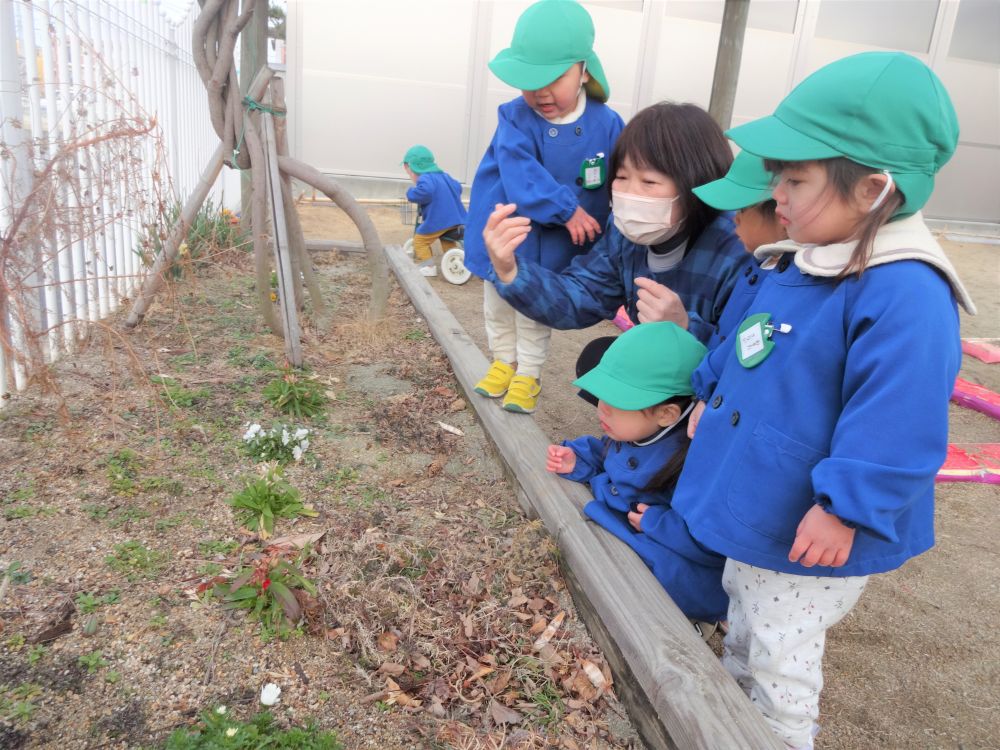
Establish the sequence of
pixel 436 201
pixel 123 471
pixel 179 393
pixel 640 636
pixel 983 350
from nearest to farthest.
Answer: pixel 640 636, pixel 123 471, pixel 179 393, pixel 983 350, pixel 436 201

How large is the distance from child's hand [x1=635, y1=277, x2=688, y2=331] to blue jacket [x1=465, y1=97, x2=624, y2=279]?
653 millimetres

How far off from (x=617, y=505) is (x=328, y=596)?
Result: 0.82 meters

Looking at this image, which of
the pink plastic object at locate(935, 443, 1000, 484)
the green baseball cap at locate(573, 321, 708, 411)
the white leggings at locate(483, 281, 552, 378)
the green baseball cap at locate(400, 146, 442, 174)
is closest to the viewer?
the green baseball cap at locate(573, 321, 708, 411)

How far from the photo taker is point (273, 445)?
255 cm

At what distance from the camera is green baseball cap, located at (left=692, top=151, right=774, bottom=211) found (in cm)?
172

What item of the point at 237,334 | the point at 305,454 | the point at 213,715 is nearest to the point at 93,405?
the point at 305,454

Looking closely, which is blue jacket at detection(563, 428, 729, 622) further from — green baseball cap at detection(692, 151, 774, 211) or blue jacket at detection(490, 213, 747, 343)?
green baseball cap at detection(692, 151, 774, 211)

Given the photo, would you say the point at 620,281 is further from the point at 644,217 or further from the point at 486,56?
the point at 486,56

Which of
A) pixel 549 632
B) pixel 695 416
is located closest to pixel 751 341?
pixel 695 416

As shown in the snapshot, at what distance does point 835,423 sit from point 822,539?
238 mm

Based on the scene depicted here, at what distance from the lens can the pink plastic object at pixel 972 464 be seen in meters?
3.13

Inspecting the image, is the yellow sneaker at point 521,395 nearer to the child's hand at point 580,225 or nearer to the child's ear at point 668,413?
the child's hand at point 580,225

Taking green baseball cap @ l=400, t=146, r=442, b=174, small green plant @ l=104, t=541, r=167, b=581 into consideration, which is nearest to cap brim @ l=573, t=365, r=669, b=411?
small green plant @ l=104, t=541, r=167, b=581

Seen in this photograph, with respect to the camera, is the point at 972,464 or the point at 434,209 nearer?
the point at 972,464
